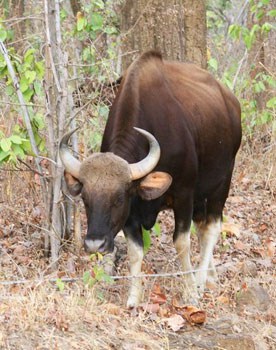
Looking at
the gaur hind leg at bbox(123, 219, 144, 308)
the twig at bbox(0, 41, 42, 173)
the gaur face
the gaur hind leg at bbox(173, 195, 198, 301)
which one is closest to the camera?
the gaur face

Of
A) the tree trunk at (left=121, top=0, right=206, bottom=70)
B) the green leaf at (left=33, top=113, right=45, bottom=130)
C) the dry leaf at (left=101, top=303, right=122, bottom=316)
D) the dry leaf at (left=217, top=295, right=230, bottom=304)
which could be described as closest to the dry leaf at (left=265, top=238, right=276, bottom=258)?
the dry leaf at (left=217, top=295, right=230, bottom=304)

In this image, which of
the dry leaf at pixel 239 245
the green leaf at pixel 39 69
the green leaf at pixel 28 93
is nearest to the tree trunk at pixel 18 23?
the green leaf at pixel 39 69

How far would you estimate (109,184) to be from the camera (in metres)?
6.47

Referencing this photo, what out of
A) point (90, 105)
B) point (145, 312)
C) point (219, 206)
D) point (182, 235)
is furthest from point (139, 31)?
point (145, 312)

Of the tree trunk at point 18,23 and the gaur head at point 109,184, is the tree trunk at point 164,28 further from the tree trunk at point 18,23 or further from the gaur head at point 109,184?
the gaur head at point 109,184

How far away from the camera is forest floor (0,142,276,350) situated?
5785mm

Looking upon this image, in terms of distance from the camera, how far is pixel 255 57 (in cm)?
1255

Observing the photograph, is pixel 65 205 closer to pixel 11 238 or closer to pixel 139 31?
pixel 11 238

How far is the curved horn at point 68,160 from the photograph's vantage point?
6664mm

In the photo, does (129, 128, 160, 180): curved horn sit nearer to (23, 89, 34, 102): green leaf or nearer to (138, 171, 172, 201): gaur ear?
(138, 171, 172, 201): gaur ear

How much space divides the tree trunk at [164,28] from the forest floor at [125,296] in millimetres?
1888

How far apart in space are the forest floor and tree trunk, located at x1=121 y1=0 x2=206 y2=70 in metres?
1.89

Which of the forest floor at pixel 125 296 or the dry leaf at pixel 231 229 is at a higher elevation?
the forest floor at pixel 125 296

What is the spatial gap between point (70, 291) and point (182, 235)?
137 cm
